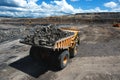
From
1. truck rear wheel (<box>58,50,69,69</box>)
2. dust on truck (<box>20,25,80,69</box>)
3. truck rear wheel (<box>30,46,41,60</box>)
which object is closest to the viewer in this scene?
dust on truck (<box>20,25,80,69</box>)

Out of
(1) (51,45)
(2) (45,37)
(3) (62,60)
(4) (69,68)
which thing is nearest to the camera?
(1) (51,45)

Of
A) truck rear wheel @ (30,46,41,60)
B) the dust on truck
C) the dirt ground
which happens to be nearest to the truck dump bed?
the dust on truck

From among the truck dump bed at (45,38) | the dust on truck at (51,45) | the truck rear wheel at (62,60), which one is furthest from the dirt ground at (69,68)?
the truck dump bed at (45,38)

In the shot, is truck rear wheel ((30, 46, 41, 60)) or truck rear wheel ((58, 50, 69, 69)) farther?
truck rear wheel ((30, 46, 41, 60))

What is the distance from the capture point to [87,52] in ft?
51.8

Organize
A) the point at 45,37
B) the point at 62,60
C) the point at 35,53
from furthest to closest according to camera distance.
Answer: the point at 35,53
the point at 45,37
the point at 62,60

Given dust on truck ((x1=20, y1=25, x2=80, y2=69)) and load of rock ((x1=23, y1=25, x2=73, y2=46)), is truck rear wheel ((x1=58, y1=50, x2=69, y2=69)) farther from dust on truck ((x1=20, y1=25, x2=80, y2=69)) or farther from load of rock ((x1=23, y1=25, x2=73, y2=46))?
load of rock ((x1=23, y1=25, x2=73, y2=46))

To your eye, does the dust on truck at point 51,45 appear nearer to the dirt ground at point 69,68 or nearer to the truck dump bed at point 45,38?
the truck dump bed at point 45,38

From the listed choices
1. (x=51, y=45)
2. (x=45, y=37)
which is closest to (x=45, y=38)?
(x=45, y=37)

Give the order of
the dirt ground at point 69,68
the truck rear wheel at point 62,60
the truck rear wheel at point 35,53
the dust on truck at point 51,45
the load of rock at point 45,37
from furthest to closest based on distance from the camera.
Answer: the truck rear wheel at point 35,53 < the truck rear wheel at point 62,60 < the load of rock at point 45,37 < the dust on truck at point 51,45 < the dirt ground at point 69,68

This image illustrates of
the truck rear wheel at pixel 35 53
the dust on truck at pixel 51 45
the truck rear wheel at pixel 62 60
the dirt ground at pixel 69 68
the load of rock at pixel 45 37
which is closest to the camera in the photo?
the dirt ground at pixel 69 68

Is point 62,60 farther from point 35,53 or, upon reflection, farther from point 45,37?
point 35,53

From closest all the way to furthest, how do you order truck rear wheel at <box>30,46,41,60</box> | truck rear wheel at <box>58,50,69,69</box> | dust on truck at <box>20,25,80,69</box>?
dust on truck at <box>20,25,80,69</box>, truck rear wheel at <box>58,50,69,69</box>, truck rear wheel at <box>30,46,41,60</box>

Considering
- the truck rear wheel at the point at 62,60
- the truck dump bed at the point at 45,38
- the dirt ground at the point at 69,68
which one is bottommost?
the dirt ground at the point at 69,68
